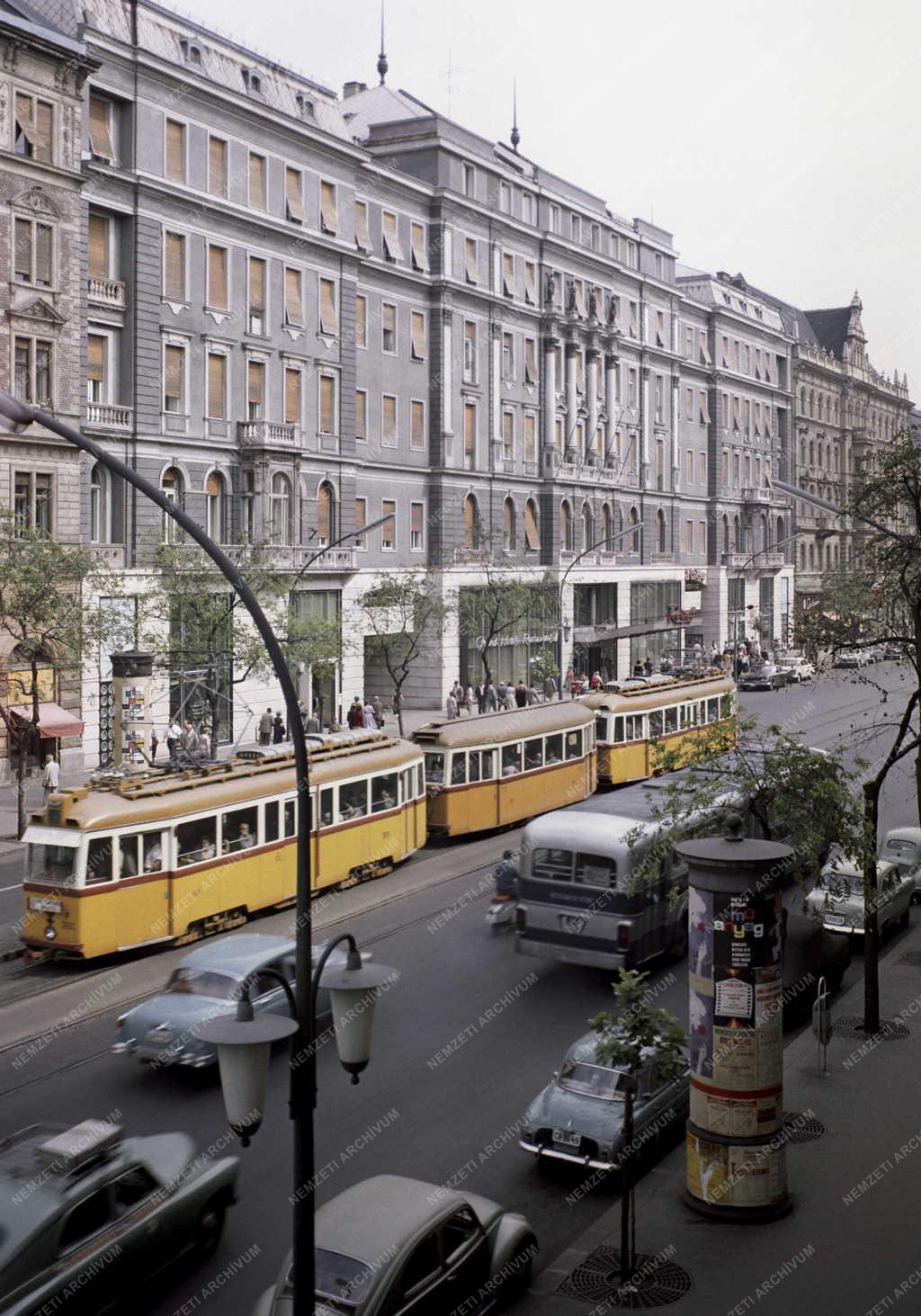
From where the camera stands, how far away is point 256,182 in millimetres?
47875

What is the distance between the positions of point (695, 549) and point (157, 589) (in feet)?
179

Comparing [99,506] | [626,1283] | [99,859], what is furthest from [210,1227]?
[99,506]

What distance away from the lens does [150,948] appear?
22.3 m

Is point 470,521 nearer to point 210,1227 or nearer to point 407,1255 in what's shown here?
point 210,1227

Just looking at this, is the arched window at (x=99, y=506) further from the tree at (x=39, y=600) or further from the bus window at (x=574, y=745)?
the bus window at (x=574, y=745)

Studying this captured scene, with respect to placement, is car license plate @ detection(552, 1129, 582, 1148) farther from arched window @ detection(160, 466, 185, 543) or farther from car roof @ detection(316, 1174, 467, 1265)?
arched window @ detection(160, 466, 185, 543)

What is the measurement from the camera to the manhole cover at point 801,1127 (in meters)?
15.3

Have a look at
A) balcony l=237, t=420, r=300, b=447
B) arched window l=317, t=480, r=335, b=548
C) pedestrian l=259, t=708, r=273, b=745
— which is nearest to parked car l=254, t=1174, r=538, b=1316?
pedestrian l=259, t=708, r=273, b=745

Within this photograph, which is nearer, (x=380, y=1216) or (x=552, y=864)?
(x=380, y=1216)

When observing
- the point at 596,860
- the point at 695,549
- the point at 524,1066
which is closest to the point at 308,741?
the point at 596,860

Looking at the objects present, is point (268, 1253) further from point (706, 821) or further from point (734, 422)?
point (734, 422)

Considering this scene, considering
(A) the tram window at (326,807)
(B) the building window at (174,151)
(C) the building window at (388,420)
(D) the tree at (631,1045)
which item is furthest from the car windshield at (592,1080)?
(C) the building window at (388,420)

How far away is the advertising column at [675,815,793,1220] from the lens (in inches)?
520

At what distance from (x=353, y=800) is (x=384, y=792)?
1.11 metres
